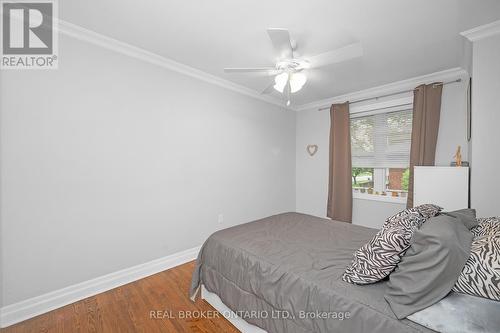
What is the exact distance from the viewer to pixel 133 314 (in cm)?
183

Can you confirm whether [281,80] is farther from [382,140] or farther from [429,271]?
[382,140]

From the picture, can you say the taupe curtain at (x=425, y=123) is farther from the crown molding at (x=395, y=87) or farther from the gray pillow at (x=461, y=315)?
the gray pillow at (x=461, y=315)

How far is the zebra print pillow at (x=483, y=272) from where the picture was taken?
0.92 meters

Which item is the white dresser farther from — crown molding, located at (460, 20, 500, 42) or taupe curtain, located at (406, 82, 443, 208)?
crown molding, located at (460, 20, 500, 42)

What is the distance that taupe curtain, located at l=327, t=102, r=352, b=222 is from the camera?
3760 mm

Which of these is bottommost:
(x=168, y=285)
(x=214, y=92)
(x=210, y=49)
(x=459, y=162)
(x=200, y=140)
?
(x=168, y=285)

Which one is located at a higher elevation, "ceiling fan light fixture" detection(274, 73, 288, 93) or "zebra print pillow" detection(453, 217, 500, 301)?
"ceiling fan light fixture" detection(274, 73, 288, 93)

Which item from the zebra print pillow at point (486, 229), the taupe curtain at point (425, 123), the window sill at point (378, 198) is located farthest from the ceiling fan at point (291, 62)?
the window sill at point (378, 198)

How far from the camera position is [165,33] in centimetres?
210

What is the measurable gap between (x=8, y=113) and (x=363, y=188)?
4.58m

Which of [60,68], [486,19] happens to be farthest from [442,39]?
[60,68]

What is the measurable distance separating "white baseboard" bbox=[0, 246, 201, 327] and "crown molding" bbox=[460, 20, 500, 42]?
391cm

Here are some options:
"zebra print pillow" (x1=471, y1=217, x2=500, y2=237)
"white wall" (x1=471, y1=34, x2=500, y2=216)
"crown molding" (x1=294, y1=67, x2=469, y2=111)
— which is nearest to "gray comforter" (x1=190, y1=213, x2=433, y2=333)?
"zebra print pillow" (x1=471, y1=217, x2=500, y2=237)

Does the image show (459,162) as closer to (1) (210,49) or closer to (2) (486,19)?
(2) (486,19)
